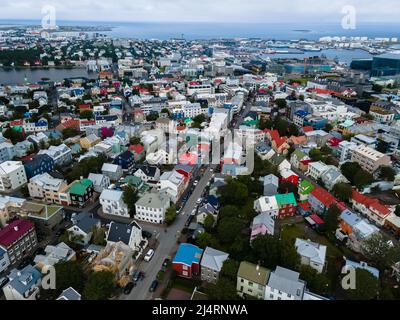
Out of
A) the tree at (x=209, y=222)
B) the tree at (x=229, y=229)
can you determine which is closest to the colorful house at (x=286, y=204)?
the tree at (x=229, y=229)

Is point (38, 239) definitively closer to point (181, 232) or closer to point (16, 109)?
point (181, 232)

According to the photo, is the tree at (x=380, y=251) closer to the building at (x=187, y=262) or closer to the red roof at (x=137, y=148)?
the building at (x=187, y=262)

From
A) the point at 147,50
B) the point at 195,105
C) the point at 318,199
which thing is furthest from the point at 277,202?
the point at 147,50

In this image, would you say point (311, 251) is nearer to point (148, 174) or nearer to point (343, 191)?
point (343, 191)

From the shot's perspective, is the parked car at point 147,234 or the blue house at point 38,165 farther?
the blue house at point 38,165

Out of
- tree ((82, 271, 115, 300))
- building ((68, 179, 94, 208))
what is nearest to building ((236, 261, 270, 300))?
tree ((82, 271, 115, 300))

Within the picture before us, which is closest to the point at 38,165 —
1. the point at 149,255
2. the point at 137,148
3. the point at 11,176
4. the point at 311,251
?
the point at 11,176

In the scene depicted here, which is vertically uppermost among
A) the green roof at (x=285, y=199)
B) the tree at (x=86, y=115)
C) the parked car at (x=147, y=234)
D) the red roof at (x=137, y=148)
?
the tree at (x=86, y=115)
